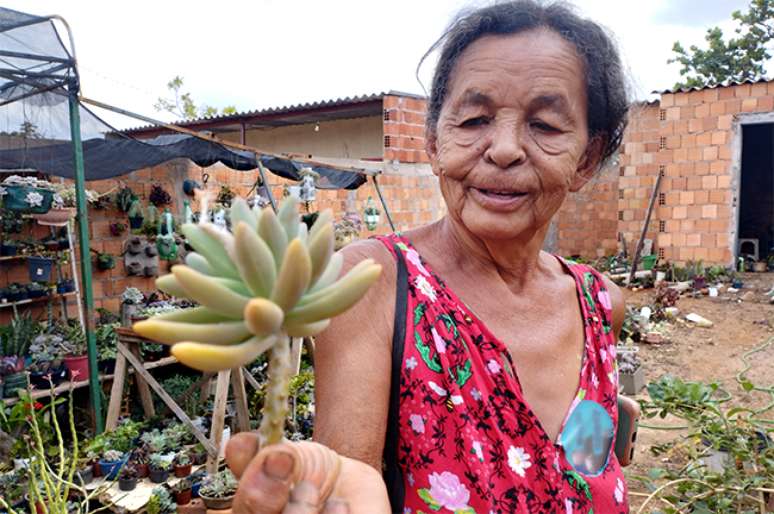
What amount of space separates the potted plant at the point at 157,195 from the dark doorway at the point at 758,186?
1294 centimetres

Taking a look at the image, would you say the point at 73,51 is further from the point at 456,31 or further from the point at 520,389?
the point at 520,389

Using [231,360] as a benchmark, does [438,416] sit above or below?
below

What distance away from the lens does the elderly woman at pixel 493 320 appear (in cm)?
122

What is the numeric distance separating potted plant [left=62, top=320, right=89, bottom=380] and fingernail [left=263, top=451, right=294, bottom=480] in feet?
17.0

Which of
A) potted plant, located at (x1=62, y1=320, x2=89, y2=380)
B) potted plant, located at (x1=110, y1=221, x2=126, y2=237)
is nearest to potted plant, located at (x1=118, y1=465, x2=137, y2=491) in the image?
potted plant, located at (x1=62, y1=320, x2=89, y2=380)

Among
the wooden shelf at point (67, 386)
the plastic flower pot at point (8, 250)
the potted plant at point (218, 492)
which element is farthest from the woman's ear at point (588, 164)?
the plastic flower pot at point (8, 250)

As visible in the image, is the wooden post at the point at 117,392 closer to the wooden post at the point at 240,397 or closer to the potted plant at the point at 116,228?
the wooden post at the point at 240,397

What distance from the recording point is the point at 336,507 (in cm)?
72

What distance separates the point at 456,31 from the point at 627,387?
5492 millimetres

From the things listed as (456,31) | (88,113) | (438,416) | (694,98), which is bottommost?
(438,416)

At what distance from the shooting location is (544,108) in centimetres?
138

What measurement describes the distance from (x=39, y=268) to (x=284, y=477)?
6.23 m

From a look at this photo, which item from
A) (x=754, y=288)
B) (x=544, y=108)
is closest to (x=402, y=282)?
(x=544, y=108)

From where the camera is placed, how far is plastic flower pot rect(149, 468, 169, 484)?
4.52 metres
